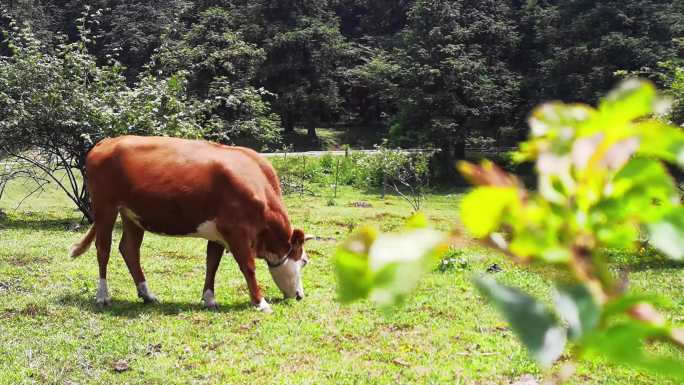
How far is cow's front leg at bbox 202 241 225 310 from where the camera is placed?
568 centimetres

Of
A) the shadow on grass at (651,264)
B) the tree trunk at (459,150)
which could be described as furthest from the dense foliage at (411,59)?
the shadow on grass at (651,264)

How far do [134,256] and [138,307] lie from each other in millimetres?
502

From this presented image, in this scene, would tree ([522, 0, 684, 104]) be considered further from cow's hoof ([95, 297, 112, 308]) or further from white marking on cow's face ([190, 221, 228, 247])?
cow's hoof ([95, 297, 112, 308])

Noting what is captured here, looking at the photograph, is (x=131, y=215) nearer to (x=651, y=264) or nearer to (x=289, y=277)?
(x=289, y=277)

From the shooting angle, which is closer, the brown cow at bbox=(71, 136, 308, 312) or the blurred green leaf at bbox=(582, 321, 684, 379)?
the blurred green leaf at bbox=(582, 321, 684, 379)

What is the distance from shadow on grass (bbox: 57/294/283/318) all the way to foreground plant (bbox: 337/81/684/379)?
5373 millimetres

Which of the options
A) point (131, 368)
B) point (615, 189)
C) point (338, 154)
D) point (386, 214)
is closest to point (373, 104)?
point (338, 154)

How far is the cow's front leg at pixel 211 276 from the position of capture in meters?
5.68

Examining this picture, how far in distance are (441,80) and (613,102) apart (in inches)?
904

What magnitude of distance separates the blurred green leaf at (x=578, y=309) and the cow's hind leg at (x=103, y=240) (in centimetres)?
577

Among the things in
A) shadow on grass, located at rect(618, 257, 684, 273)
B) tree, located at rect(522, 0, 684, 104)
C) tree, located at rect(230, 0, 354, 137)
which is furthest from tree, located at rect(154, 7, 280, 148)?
shadow on grass, located at rect(618, 257, 684, 273)

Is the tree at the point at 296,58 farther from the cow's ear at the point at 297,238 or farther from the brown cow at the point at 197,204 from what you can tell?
the cow's ear at the point at 297,238

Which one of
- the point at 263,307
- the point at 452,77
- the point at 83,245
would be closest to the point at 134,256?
the point at 83,245

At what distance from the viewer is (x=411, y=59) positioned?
78.6 ft
